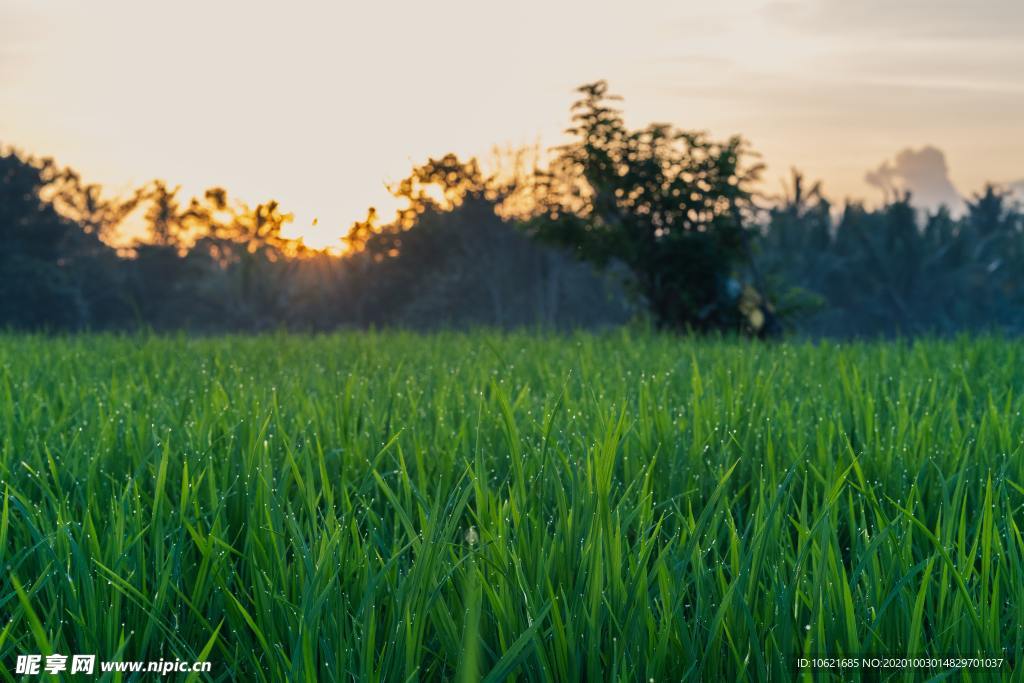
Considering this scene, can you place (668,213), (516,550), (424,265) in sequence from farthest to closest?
(424,265), (668,213), (516,550)

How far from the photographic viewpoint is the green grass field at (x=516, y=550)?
1362 millimetres

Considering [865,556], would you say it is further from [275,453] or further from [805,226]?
[805,226]

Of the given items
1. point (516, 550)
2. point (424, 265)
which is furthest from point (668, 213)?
point (424, 265)

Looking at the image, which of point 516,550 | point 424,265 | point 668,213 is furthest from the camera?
point 424,265

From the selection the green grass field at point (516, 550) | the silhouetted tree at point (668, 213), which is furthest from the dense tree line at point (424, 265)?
the green grass field at point (516, 550)

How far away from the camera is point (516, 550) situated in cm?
155

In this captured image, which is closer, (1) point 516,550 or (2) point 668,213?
(1) point 516,550

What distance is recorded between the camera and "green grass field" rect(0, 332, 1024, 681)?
1.36 m

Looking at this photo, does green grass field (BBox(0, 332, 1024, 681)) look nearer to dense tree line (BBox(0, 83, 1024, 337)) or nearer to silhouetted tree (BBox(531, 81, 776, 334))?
silhouetted tree (BBox(531, 81, 776, 334))

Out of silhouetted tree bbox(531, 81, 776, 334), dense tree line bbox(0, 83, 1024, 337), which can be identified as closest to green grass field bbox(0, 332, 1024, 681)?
silhouetted tree bbox(531, 81, 776, 334)

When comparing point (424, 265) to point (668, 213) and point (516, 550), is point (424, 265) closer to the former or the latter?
point (668, 213)

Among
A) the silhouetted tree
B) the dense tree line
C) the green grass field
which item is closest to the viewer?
the green grass field

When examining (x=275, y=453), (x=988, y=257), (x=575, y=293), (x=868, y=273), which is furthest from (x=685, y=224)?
(x=988, y=257)

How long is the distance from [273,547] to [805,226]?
126 feet
